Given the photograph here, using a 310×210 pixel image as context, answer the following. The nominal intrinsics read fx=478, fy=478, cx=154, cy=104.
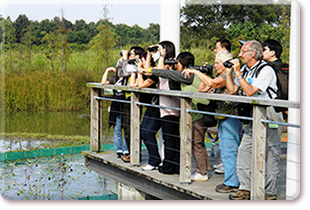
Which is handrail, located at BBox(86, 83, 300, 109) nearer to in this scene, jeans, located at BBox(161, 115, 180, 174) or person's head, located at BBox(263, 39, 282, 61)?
jeans, located at BBox(161, 115, 180, 174)

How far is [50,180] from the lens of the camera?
25.2 ft

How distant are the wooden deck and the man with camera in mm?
201

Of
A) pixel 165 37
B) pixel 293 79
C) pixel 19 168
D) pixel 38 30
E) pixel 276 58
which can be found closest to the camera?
pixel 293 79

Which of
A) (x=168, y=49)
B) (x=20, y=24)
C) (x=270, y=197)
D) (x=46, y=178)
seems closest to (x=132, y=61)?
(x=168, y=49)

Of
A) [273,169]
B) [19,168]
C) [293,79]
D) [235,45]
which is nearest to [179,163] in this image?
[273,169]

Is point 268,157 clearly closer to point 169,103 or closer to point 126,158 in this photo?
point 169,103

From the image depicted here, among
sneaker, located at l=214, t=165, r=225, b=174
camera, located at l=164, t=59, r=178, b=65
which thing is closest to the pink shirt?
camera, located at l=164, t=59, r=178, b=65

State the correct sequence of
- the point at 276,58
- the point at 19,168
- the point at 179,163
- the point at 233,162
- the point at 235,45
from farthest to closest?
the point at 235,45 → the point at 19,168 → the point at 179,163 → the point at 276,58 → the point at 233,162

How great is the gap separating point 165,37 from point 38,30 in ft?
66.8

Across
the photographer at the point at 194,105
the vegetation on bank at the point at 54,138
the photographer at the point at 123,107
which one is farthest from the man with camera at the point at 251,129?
the vegetation on bank at the point at 54,138

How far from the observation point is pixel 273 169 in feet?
13.3

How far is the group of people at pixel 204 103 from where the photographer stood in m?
4.04

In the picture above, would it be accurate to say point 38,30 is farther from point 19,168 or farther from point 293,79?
point 293,79

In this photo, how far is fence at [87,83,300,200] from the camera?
3.79 m
